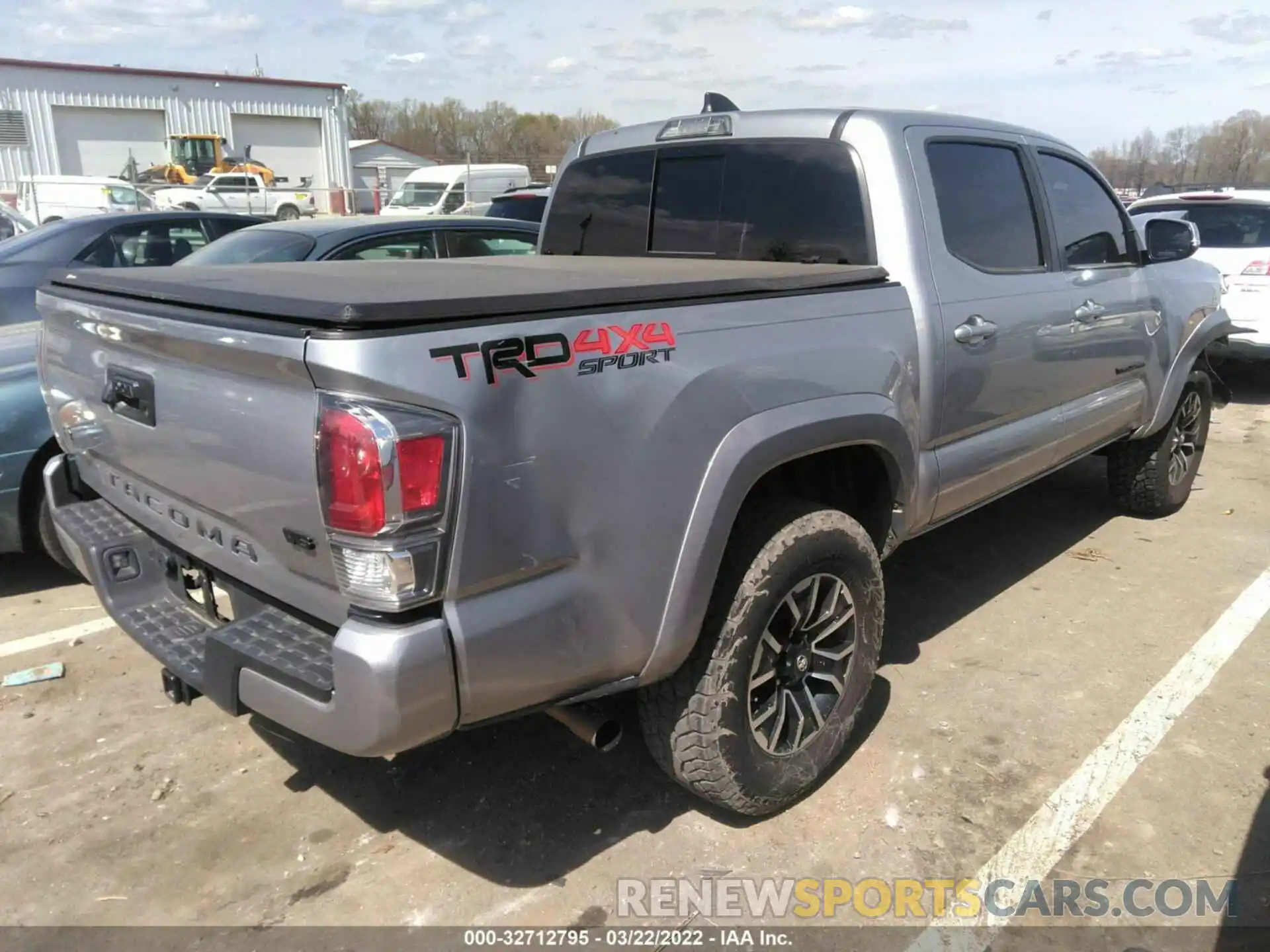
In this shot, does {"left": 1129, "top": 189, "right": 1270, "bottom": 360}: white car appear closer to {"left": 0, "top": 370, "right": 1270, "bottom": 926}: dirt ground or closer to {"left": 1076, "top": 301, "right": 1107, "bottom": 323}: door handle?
{"left": 1076, "top": 301, "right": 1107, "bottom": 323}: door handle

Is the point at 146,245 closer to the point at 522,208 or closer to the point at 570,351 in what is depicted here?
the point at 522,208

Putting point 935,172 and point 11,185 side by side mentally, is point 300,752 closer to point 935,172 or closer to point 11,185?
point 935,172

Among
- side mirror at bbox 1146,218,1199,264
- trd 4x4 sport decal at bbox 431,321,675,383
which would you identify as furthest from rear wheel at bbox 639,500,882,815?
side mirror at bbox 1146,218,1199,264

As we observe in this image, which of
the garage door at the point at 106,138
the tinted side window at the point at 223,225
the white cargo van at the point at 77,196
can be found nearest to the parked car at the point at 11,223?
the tinted side window at the point at 223,225

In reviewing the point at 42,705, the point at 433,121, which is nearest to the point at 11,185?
the point at 42,705

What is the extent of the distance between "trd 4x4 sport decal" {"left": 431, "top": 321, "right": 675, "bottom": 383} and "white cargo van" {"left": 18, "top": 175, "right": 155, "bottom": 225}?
21.8 m

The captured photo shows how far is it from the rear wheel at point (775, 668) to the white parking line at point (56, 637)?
276 centimetres

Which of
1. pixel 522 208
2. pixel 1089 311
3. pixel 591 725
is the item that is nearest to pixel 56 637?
pixel 591 725

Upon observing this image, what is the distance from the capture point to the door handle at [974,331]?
3.28 meters

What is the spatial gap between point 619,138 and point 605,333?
2204mm

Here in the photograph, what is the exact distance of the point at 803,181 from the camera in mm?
3391

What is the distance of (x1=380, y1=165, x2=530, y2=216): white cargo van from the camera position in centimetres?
2673

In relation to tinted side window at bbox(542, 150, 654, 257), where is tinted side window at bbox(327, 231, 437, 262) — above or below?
below

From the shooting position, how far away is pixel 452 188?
26672mm
